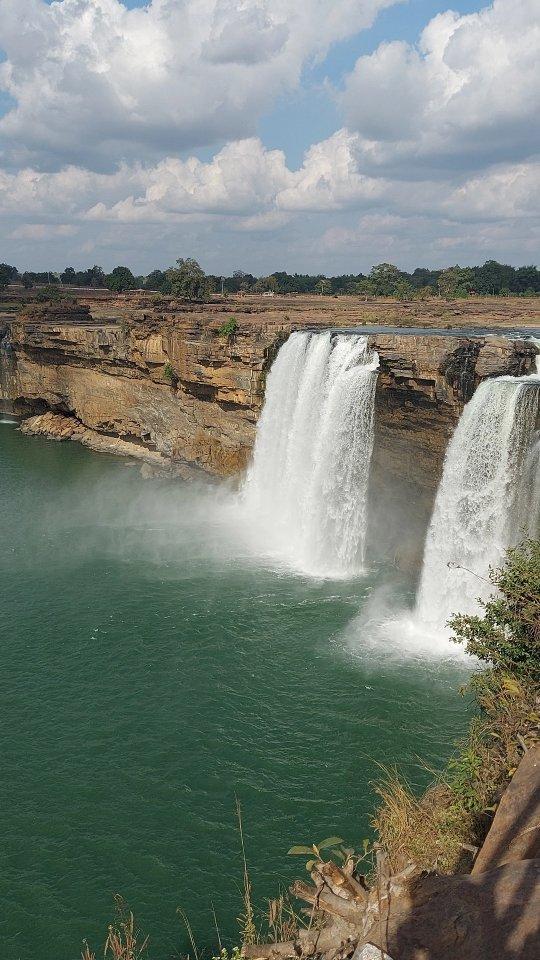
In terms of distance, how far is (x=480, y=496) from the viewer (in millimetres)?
14969

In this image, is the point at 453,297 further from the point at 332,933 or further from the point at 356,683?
the point at 332,933

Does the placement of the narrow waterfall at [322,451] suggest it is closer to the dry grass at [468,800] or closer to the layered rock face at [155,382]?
the layered rock face at [155,382]

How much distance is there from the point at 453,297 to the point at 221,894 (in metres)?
39.4

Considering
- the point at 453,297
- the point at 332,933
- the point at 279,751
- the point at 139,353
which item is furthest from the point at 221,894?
the point at 453,297

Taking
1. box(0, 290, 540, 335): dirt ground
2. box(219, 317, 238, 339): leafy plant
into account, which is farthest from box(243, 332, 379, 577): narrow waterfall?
box(0, 290, 540, 335): dirt ground

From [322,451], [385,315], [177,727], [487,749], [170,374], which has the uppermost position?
[385,315]

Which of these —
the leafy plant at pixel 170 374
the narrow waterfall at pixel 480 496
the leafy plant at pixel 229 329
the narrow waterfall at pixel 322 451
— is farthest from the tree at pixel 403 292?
the narrow waterfall at pixel 480 496

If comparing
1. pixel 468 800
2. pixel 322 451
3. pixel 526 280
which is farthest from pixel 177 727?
pixel 526 280

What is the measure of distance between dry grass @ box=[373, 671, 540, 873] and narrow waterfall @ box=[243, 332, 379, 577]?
37.7 ft

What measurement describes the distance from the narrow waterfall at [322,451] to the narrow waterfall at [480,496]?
3.55 m

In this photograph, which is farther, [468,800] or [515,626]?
[515,626]

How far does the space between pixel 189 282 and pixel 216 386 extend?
2766 centimetres

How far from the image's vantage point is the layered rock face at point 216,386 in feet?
54.6

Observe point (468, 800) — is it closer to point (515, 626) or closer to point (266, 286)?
point (515, 626)
